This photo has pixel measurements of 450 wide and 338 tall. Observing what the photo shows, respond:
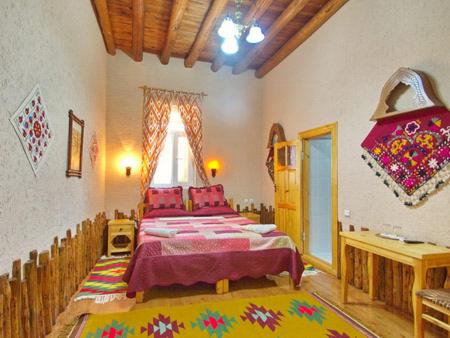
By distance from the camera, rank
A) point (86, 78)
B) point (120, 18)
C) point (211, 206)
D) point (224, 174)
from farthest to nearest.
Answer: point (224, 174) → point (211, 206) → point (120, 18) → point (86, 78)

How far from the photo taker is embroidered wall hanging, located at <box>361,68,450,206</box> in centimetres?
218

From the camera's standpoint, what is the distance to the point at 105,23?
3768 millimetres

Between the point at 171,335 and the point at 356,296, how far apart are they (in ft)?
6.42

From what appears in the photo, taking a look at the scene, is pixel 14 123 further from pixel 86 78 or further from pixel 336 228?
pixel 336 228

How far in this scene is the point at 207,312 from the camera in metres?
2.39

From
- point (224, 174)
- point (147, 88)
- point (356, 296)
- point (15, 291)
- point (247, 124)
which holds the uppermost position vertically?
point (147, 88)

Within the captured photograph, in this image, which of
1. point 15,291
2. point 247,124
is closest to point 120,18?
point 247,124

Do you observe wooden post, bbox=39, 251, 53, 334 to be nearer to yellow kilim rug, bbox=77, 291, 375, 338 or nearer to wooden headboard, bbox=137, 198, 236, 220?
yellow kilim rug, bbox=77, 291, 375, 338

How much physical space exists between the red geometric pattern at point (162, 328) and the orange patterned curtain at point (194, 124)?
3.00 metres

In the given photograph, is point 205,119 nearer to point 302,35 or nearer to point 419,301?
point 302,35

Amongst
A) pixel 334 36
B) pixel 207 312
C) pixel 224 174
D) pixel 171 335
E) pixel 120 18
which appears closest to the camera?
pixel 171 335

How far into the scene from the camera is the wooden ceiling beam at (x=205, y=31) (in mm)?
3383

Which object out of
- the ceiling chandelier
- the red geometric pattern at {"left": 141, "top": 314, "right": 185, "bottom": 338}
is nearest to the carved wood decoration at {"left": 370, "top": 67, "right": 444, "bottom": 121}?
the ceiling chandelier

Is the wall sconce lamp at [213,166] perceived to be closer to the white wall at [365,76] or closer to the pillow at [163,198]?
the pillow at [163,198]
